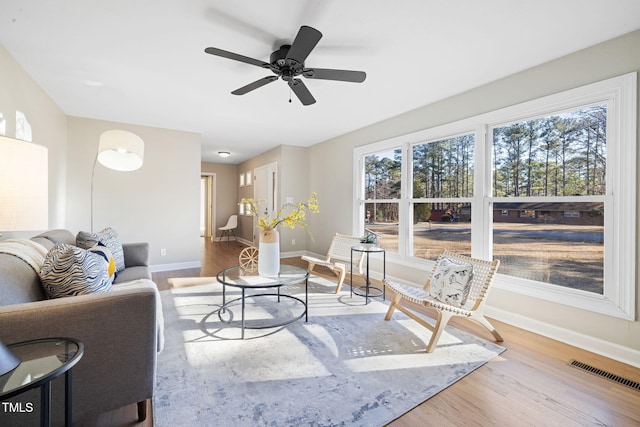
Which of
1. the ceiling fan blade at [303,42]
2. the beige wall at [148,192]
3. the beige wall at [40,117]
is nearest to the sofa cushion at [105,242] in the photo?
the beige wall at [40,117]

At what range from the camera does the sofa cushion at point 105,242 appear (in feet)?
8.29

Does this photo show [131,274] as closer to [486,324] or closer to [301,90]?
[301,90]

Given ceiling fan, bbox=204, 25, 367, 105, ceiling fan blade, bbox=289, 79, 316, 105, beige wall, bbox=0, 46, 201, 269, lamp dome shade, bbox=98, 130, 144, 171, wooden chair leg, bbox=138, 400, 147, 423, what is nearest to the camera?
wooden chair leg, bbox=138, 400, 147, 423

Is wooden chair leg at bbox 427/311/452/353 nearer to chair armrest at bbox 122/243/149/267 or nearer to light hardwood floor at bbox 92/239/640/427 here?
light hardwood floor at bbox 92/239/640/427

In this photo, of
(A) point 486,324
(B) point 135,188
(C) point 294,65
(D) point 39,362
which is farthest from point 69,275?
(B) point 135,188

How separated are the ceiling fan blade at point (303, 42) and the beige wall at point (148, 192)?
3.68 meters

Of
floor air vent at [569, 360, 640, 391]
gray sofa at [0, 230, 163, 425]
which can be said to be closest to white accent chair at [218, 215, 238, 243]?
gray sofa at [0, 230, 163, 425]

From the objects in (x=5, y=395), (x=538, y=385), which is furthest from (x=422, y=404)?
(x=5, y=395)

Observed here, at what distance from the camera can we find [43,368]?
0.93m

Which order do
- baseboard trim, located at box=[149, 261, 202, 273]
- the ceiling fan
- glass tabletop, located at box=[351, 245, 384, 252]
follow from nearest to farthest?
the ceiling fan → glass tabletop, located at box=[351, 245, 384, 252] → baseboard trim, located at box=[149, 261, 202, 273]

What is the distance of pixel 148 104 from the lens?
3.72m

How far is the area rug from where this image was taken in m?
1.60

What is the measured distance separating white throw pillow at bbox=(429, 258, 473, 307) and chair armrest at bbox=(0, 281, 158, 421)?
2174 mm

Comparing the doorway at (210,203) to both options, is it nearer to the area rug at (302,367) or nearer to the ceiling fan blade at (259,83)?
the area rug at (302,367)
